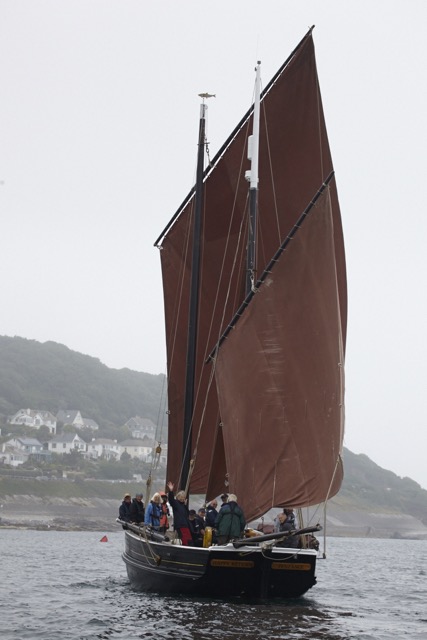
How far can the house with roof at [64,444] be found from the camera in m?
193

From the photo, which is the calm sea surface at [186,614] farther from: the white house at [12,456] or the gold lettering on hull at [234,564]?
the white house at [12,456]

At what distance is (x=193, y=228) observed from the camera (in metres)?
33.8

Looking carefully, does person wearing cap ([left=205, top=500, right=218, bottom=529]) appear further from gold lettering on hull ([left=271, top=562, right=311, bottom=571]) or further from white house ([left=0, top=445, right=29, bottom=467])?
white house ([left=0, top=445, right=29, bottom=467])

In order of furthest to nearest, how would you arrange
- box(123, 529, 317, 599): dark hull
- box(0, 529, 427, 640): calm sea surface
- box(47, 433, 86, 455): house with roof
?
1. box(47, 433, 86, 455): house with roof
2. box(123, 529, 317, 599): dark hull
3. box(0, 529, 427, 640): calm sea surface

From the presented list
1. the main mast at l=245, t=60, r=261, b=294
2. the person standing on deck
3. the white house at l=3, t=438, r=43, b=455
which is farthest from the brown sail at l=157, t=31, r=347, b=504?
the white house at l=3, t=438, r=43, b=455

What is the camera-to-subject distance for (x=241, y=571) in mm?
24266

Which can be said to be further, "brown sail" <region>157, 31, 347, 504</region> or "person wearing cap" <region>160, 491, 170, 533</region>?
"brown sail" <region>157, 31, 347, 504</region>

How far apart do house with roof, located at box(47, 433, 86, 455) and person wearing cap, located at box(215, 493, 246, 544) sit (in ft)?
553

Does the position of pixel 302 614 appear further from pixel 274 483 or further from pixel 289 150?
pixel 289 150

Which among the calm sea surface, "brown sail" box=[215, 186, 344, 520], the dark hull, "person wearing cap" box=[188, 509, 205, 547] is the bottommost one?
the calm sea surface

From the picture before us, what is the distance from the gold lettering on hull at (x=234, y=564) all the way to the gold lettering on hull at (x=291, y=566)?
1.88ft

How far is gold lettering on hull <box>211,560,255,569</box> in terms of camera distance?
2406cm

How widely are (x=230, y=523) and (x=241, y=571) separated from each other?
118 centimetres

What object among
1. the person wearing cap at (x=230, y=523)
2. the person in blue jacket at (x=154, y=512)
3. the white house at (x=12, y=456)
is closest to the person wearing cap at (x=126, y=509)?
the person in blue jacket at (x=154, y=512)
